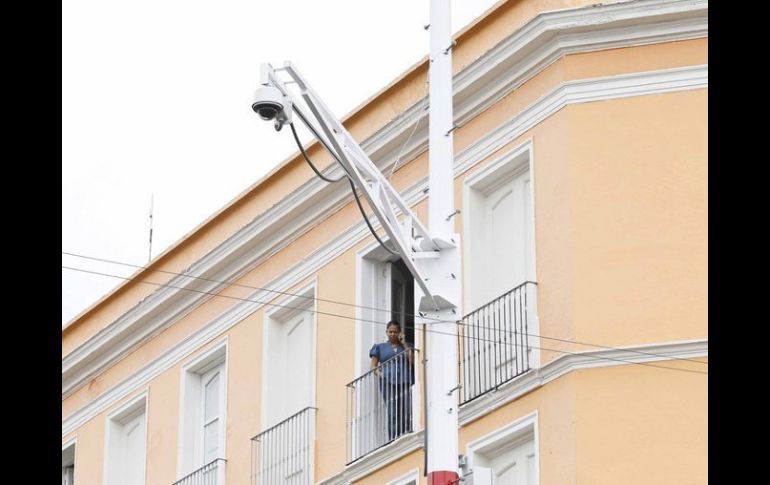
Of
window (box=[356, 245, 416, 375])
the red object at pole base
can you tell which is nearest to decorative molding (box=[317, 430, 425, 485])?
window (box=[356, 245, 416, 375])

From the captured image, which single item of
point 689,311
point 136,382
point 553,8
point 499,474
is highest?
point 553,8

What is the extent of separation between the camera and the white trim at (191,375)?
24547mm

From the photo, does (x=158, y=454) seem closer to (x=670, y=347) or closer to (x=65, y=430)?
(x=65, y=430)

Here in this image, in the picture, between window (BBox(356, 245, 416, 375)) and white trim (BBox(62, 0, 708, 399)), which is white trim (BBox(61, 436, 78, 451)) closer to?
white trim (BBox(62, 0, 708, 399))

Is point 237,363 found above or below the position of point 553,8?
below

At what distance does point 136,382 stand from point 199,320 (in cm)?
191

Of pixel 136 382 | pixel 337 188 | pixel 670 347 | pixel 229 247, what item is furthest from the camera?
pixel 136 382

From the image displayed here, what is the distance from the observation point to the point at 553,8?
64.1 feet

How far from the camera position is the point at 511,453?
18984 mm

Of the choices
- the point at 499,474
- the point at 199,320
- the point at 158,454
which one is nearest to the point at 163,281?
the point at 199,320

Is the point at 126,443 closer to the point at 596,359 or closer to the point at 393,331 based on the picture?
the point at 393,331

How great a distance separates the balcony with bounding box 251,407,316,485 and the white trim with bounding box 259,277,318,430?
19cm

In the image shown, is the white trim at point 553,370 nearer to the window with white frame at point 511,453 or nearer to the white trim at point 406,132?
the window with white frame at point 511,453

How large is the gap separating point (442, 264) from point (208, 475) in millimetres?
10834
